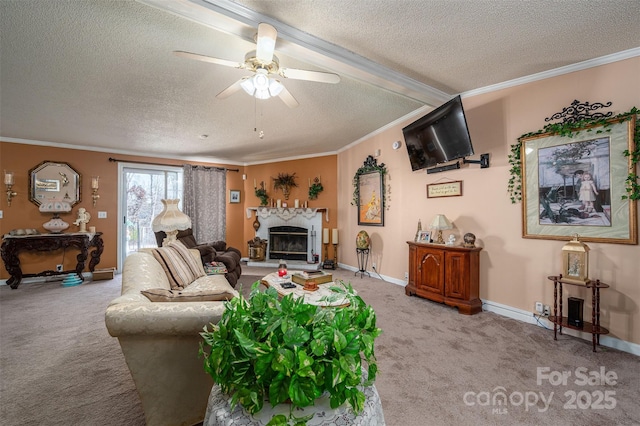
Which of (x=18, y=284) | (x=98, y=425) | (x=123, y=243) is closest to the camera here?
(x=98, y=425)

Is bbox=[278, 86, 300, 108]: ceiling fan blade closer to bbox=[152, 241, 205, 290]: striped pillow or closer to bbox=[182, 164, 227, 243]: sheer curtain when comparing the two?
bbox=[152, 241, 205, 290]: striped pillow

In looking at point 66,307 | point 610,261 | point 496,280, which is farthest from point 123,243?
point 610,261

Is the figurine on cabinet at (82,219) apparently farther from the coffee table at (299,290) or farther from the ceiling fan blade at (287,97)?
the ceiling fan blade at (287,97)

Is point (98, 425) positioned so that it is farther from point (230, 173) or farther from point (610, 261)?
point (230, 173)

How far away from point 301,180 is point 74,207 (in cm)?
436

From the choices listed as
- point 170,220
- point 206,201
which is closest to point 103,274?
point 206,201

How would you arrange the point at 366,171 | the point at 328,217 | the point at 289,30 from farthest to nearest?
the point at 328,217, the point at 366,171, the point at 289,30

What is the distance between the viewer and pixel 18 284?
168 inches

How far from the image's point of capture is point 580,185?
8.35ft

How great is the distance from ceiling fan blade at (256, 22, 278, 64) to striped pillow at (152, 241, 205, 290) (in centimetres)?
201

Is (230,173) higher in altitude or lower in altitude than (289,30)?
lower

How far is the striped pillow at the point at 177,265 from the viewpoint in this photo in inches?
101

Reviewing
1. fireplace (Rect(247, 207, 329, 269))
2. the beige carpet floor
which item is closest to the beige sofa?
the beige carpet floor

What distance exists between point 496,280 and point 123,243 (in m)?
6.49
